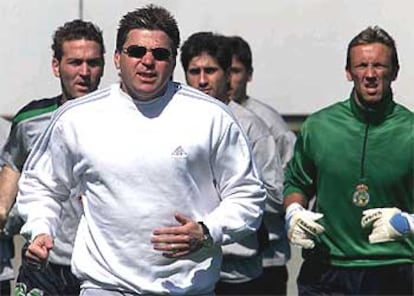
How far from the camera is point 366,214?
277 inches

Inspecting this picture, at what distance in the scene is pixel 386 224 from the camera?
693cm

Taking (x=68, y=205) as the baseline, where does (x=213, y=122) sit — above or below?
above

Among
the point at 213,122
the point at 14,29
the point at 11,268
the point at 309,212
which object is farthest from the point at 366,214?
the point at 14,29

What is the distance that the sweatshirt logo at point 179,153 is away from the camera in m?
6.08

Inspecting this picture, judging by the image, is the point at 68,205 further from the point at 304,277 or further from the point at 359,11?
the point at 359,11

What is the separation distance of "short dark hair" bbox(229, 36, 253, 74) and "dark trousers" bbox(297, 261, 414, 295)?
4.88 ft

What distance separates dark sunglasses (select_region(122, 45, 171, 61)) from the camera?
6.17 meters

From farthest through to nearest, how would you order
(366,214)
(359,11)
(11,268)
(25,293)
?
(359,11) → (11,268) → (25,293) → (366,214)

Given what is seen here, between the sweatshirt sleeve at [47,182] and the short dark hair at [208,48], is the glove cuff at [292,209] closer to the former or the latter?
the short dark hair at [208,48]

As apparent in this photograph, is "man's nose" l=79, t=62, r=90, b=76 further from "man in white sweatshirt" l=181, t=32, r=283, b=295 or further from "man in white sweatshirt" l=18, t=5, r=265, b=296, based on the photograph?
"man in white sweatshirt" l=18, t=5, r=265, b=296

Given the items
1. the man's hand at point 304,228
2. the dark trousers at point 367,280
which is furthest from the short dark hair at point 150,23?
the dark trousers at point 367,280

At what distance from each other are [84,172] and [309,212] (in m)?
1.28

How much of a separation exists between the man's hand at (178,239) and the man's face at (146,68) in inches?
18.5

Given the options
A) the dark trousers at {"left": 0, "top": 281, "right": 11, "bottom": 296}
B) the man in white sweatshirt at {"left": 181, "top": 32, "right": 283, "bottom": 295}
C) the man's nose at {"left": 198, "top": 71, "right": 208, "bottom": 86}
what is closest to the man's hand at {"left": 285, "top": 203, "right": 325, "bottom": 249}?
the man in white sweatshirt at {"left": 181, "top": 32, "right": 283, "bottom": 295}
